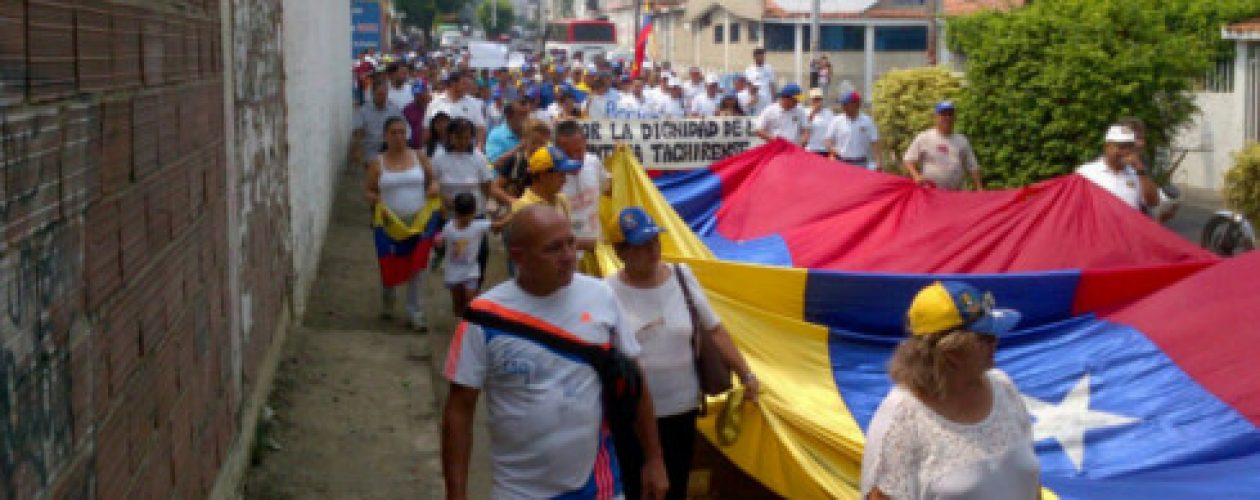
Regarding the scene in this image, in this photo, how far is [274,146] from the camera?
951 centimetres

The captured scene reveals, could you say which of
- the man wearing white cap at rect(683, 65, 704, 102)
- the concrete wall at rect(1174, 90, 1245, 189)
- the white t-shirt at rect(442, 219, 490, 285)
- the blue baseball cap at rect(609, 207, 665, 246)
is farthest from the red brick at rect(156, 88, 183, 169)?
the man wearing white cap at rect(683, 65, 704, 102)

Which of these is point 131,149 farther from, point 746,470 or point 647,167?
point 647,167

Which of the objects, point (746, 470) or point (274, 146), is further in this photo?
point (274, 146)

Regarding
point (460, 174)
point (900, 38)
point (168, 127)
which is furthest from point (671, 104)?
point (900, 38)

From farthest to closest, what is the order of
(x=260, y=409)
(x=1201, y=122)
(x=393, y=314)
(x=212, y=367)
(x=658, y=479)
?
(x=1201, y=122), (x=393, y=314), (x=260, y=409), (x=212, y=367), (x=658, y=479)

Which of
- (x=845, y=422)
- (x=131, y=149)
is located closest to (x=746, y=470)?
(x=845, y=422)

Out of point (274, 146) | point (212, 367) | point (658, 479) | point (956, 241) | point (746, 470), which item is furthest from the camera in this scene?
point (956, 241)

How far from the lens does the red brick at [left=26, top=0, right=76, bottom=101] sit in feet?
10.5

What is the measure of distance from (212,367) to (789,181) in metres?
7.35

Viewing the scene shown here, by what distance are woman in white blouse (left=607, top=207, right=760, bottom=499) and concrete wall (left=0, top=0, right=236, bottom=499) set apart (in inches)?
62.7

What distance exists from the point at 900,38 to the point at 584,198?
155 feet

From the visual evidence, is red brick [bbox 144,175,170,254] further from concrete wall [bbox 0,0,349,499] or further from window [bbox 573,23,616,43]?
window [bbox 573,23,616,43]

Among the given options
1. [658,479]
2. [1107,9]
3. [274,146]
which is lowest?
[658,479]

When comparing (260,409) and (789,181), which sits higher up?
(789,181)
